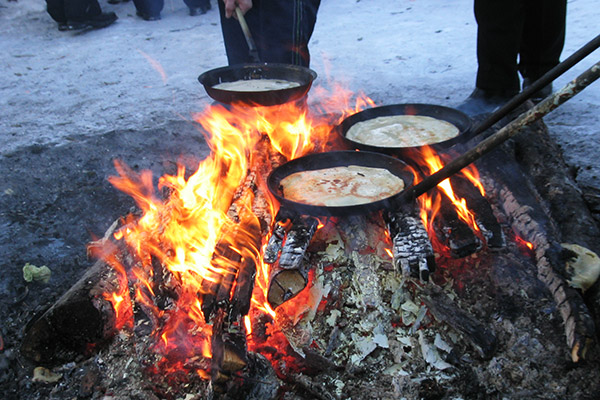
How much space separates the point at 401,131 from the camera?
324 cm

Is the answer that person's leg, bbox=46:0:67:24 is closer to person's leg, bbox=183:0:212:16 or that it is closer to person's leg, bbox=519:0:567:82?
person's leg, bbox=183:0:212:16

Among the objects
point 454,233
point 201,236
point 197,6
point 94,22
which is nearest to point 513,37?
point 454,233

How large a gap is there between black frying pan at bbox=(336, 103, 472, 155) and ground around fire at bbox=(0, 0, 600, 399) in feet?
2.87

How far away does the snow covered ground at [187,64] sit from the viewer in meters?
4.61

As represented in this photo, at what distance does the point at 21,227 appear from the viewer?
3096 millimetres

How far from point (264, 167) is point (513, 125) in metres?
1.67

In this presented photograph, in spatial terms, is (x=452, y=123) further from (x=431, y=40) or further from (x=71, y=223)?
(x=431, y=40)

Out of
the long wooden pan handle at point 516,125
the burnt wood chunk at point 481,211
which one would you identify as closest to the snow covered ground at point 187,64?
the burnt wood chunk at point 481,211

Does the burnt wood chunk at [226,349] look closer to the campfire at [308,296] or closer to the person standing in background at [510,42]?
the campfire at [308,296]

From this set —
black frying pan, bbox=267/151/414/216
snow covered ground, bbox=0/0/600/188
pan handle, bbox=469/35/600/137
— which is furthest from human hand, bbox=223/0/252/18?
pan handle, bbox=469/35/600/137

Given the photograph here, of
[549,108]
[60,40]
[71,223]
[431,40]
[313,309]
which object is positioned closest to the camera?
[549,108]

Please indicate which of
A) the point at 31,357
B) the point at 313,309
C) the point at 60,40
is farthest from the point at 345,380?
the point at 60,40

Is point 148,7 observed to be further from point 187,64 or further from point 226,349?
point 226,349

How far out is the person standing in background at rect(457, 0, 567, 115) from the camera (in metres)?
3.93
